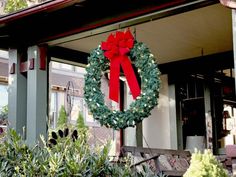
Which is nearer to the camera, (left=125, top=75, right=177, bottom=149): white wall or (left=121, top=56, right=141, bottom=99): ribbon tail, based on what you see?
(left=121, top=56, right=141, bottom=99): ribbon tail

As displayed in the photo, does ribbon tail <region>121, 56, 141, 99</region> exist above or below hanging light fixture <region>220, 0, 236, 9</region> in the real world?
below

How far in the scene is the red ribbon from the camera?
5.84 metres

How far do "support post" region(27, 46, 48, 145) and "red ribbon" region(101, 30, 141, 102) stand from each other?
1.21 metres

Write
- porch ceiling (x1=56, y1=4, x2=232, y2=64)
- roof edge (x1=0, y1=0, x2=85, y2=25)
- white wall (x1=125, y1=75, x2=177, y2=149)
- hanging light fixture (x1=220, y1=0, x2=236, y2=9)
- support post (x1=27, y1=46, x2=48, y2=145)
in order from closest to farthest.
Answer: hanging light fixture (x1=220, y1=0, x2=236, y2=9) → roof edge (x1=0, y1=0, x2=85, y2=25) → porch ceiling (x1=56, y1=4, x2=232, y2=64) → support post (x1=27, y1=46, x2=48, y2=145) → white wall (x1=125, y1=75, x2=177, y2=149)

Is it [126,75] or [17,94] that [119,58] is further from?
[17,94]

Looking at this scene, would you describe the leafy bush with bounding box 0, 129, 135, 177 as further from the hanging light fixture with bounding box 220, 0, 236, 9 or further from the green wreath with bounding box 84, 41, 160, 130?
the hanging light fixture with bounding box 220, 0, 236, 9

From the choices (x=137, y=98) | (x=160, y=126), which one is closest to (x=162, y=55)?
(x=160, y=126)

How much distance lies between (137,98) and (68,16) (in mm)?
1500

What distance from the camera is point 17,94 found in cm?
689

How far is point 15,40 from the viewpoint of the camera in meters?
6.97

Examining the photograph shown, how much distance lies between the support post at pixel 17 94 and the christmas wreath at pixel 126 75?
4.44 ft

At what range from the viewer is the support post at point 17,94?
6.88 metres

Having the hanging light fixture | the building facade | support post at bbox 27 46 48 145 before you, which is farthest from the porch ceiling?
the hanging light fixture

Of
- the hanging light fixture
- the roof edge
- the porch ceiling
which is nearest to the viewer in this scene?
the hanging light fixture
